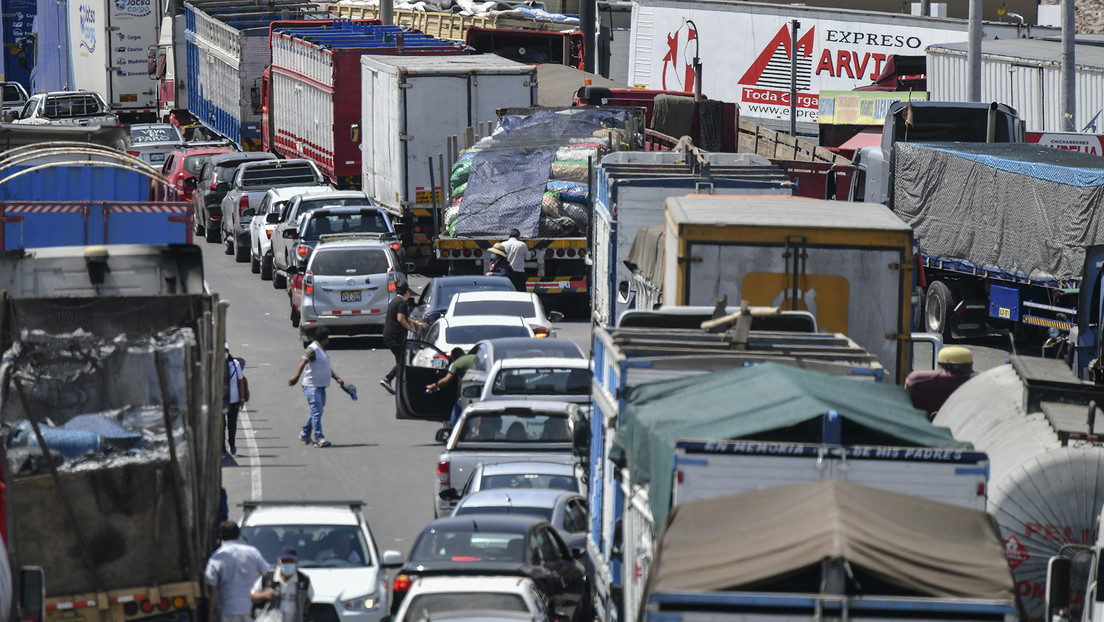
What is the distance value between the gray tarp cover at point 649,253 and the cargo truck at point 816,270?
1.62m

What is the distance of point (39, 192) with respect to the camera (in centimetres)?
2092

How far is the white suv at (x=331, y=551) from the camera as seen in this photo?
12688 millimetres

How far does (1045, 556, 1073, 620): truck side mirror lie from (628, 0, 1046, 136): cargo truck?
134 feet

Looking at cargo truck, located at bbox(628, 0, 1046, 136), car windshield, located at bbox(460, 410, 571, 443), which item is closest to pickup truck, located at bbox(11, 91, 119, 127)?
cargo truck, located at bbox(628, 0, 1046, 136)

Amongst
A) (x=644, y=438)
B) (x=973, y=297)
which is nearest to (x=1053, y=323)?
(x=973, y=297)

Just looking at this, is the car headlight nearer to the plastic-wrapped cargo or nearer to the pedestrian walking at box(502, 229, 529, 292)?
the plastic-wrapped cargo

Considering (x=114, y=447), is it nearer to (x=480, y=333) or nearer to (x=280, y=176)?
(x=480, y=333)

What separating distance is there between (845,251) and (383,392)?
9620mm

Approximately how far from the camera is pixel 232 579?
12148mm

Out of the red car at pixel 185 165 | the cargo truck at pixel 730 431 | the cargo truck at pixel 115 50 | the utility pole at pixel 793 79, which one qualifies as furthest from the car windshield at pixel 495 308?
the cargo truck at pixel 115 50

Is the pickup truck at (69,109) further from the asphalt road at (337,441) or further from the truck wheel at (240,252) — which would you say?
the asphalt road at (337,441)

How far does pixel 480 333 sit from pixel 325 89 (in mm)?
15947

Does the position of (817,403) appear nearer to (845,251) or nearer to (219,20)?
(845,251)

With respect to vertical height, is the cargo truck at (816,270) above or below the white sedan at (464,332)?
above
